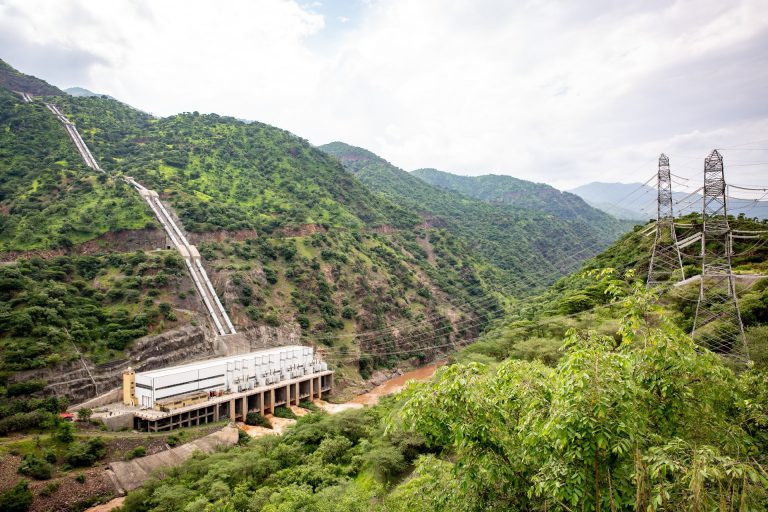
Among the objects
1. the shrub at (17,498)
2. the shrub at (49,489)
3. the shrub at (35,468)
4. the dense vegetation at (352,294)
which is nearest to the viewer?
the shrub at (17,498)

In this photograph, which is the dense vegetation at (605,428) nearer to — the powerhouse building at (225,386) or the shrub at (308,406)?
the powerhouse building at (225,386)

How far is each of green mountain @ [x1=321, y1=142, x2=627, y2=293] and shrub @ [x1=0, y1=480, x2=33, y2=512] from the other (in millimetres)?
91644

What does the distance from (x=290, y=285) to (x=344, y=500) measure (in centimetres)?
5151

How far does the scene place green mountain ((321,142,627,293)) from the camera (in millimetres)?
116812

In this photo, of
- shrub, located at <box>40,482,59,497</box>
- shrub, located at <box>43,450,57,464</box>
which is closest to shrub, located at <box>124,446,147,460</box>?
shrub, located at <box>43,450,57,464</box>

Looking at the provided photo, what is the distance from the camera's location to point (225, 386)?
45375 millimetres

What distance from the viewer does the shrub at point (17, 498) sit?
→ 24.5 meters

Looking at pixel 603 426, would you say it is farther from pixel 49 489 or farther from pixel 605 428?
pixel 49 489

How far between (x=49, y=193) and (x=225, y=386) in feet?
148

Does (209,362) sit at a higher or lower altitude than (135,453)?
higher

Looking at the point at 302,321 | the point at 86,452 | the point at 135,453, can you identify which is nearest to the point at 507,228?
the point at 302,321

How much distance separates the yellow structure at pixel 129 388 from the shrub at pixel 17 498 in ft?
45.6

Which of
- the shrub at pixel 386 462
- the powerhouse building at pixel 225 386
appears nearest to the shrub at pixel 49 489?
the powerhouse building at pixel 225 386

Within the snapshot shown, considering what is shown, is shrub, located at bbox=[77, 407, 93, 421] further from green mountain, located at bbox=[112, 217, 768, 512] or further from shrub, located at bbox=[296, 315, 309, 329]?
green mountain, located at bbox=[112, 217, 768, 512]
